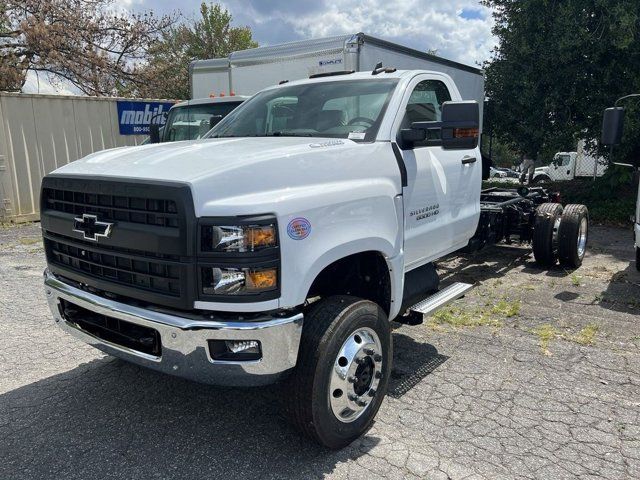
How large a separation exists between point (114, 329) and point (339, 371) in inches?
50.9

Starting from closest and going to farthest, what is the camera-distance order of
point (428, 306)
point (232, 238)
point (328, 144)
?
point (232, 238) < point (328, 144) < point (428, 306)

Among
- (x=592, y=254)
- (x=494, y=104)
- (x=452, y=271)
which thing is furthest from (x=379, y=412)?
(x=494, y=104)

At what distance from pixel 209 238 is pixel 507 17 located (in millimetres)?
12386

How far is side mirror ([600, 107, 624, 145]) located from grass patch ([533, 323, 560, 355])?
6.86ft

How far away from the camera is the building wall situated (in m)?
11.3

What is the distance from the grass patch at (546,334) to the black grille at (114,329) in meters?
3.22

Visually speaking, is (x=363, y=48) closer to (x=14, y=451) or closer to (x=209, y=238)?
(x=209, y=238)

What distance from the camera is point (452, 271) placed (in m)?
7.18

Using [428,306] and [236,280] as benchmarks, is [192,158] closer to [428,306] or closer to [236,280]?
[236,280]

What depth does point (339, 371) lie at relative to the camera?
291cm

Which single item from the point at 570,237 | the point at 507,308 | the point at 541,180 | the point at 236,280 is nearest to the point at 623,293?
the point at 570,237

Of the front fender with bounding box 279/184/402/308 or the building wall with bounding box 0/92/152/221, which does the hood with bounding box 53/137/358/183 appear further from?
the building wall with bounding box 0/92/152/221

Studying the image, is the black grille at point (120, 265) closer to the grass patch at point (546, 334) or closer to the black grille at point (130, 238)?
the black grille at point (130, 238)

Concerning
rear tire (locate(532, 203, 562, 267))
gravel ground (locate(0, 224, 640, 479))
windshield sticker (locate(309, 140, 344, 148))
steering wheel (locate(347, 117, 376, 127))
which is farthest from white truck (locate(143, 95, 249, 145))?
windshield sticker (locate(309, 140, 344, 148))
